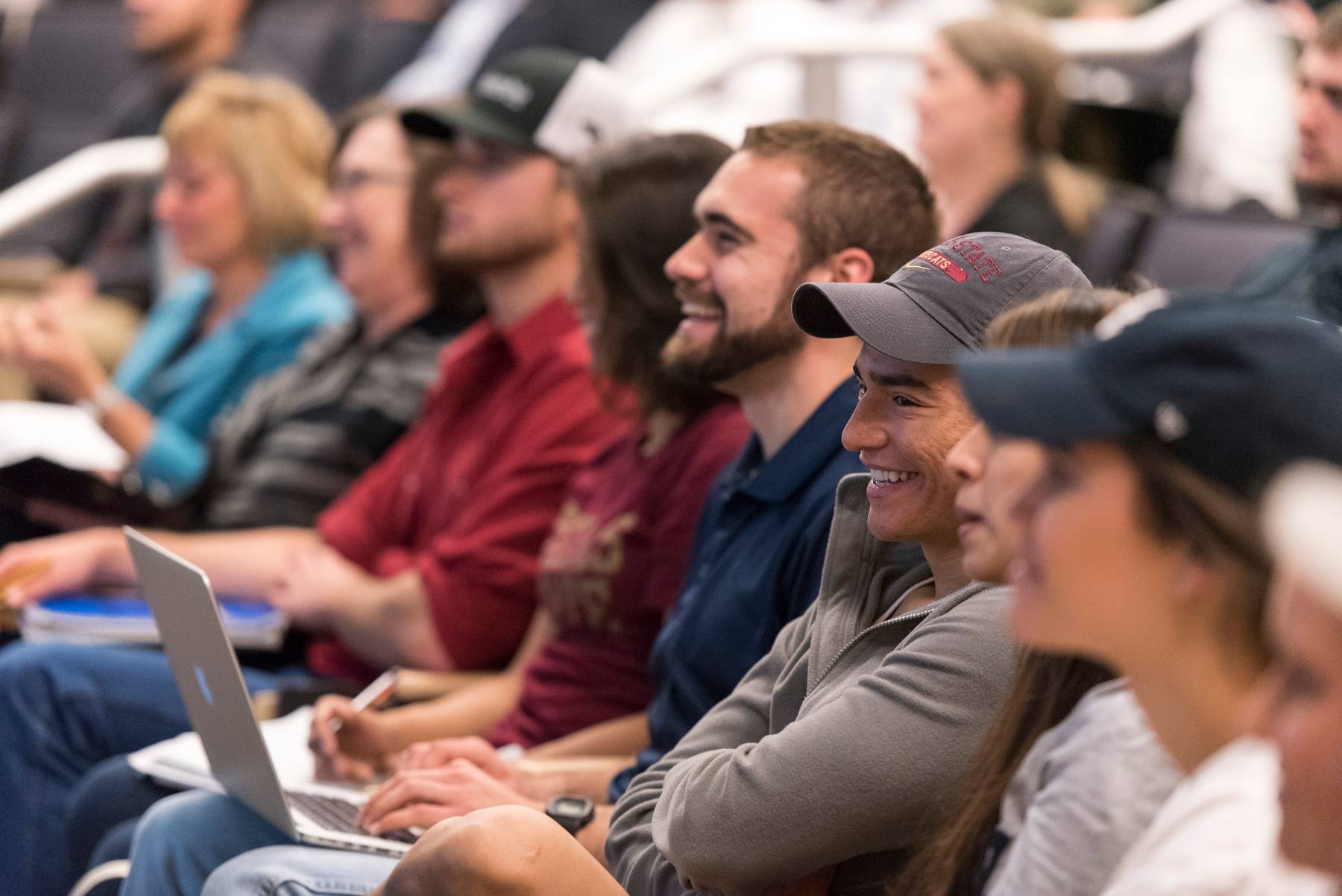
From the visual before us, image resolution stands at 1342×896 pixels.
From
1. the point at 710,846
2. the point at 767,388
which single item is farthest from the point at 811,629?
the point at 767,388

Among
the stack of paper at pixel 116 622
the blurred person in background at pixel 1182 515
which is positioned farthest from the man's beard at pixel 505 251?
the blurred person in background at pixel 1182 515

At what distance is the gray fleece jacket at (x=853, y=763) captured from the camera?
4.17 ft

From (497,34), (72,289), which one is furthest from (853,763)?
(497,34)

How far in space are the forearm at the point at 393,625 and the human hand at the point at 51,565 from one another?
0.45 meters

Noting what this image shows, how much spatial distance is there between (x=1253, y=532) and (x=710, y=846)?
0.62m

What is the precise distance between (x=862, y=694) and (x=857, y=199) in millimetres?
655

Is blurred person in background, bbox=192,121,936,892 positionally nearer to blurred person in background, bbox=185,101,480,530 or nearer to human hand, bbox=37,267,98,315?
blurred person in background, bbox=185,101,480,530

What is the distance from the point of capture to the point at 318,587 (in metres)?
2.49

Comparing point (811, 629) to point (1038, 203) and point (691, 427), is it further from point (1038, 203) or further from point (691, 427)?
point (1038, 203)

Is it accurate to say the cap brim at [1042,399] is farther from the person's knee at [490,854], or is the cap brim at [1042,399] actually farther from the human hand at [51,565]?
the human hand at [51,565]

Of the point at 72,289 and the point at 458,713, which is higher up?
the point at 458,713

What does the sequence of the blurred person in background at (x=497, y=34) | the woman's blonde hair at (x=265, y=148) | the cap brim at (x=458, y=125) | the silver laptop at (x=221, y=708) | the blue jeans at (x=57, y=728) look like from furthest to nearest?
the blurred person in background at (x=497, y=34) < the woman's blonde hair at (x=265, y=148) < the cap brim at (x=458, y=125) < the blue jeans at (x=57, y=728) < the silver laptop at (x=221, y=708)

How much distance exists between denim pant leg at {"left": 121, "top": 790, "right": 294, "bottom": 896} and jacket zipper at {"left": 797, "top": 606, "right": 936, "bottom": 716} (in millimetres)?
680

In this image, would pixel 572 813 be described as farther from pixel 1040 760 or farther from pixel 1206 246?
pixel 1206 246
